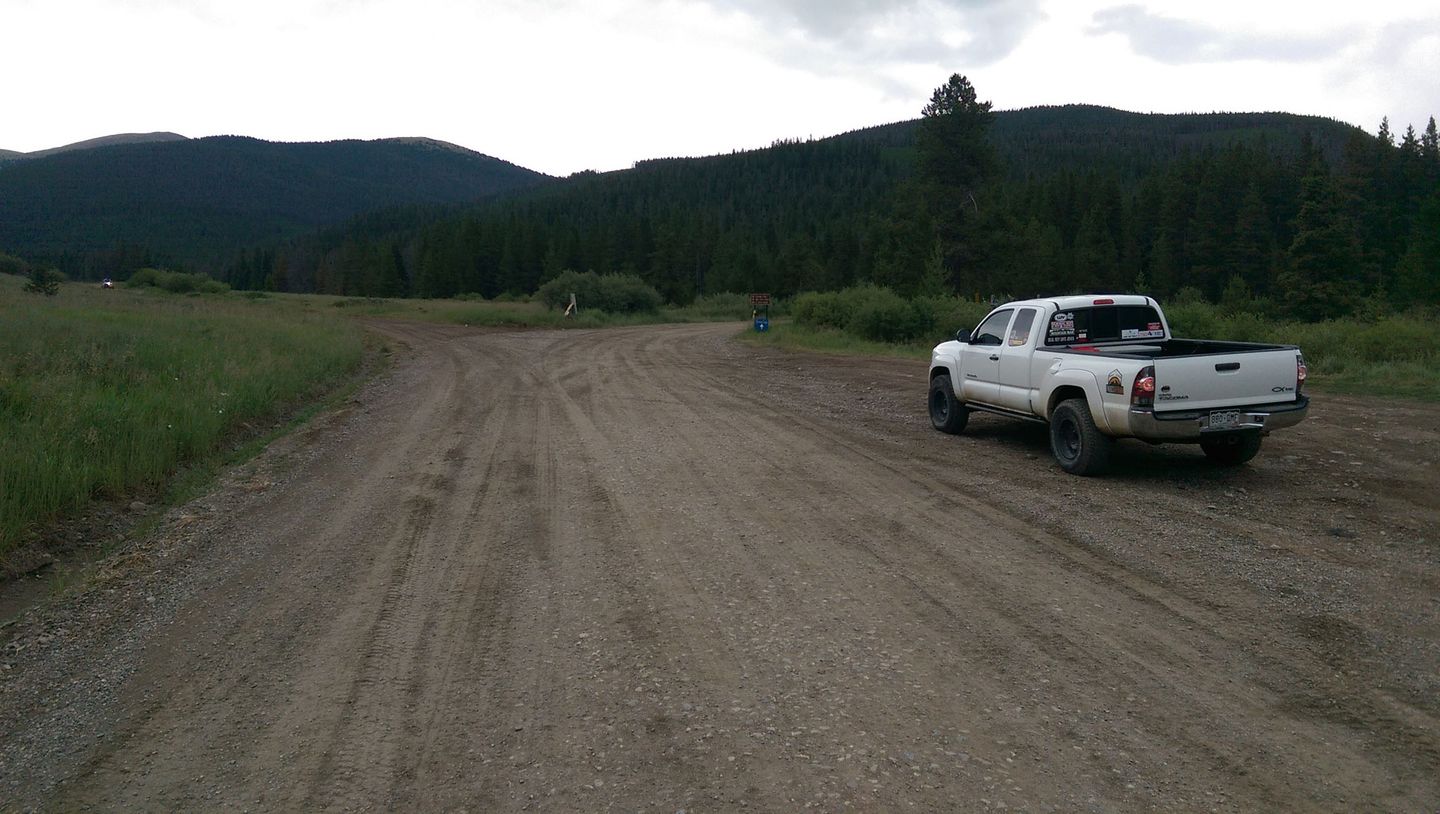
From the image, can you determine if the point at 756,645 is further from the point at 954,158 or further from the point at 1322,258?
the point at 1322,258

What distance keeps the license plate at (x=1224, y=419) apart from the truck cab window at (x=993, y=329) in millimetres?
2975

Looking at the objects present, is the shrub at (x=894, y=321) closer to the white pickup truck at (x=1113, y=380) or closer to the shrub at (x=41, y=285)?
the white pickup truck at (x=1113, y=380)

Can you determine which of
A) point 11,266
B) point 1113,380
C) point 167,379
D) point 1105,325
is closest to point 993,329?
A: point 1105,325

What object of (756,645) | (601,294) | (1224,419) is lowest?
(756,645)

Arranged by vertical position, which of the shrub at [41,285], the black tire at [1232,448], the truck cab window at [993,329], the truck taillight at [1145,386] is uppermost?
the shrub at [41,285]

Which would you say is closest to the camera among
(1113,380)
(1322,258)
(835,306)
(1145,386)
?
(1145,386)

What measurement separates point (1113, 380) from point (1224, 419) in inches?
43.0

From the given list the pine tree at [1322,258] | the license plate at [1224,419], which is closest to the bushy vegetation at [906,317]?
the license plate at [1224,419]

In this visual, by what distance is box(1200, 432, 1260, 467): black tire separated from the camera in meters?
9.39

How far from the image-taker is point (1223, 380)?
8.53 metres

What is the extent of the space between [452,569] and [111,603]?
2207 mm

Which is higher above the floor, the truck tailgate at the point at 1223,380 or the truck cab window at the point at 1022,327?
the truck cab window at the point at 1022,327

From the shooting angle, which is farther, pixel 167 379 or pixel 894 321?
pixel 894 321

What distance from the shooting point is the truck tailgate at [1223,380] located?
845cm
